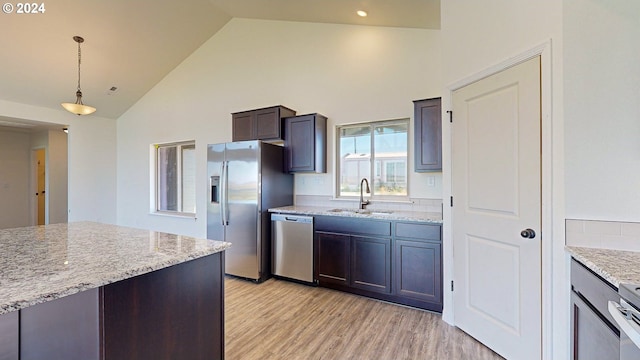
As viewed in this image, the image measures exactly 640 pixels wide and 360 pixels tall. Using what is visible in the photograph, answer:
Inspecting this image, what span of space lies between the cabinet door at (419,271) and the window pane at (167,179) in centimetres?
457

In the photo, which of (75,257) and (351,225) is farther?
(351,225)

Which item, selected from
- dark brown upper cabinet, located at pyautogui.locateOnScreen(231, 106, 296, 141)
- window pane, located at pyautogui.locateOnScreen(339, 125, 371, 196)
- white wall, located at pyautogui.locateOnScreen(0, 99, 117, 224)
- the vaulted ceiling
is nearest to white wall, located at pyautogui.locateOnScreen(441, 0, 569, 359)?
the vaulted ceiling

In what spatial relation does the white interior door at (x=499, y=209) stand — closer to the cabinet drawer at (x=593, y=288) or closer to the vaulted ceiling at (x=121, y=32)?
the cabinet drawer at (x=593, y=288)

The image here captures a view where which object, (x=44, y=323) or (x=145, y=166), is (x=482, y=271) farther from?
(x=145, y=166)

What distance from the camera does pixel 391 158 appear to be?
3.63 m

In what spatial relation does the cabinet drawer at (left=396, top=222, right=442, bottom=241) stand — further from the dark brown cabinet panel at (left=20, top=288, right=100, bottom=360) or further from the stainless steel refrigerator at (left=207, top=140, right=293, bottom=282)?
the dark brown cabinet panel at (left=20, top=288, right=100, bottom=360)

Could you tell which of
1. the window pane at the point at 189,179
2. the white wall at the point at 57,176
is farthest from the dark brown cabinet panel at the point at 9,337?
the white wall at the point at 57,176

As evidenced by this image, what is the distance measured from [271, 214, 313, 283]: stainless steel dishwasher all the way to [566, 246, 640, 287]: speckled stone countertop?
7.92 feet

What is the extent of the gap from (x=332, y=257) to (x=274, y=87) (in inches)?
106

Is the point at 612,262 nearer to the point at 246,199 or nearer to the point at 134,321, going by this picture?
the point at 134,321

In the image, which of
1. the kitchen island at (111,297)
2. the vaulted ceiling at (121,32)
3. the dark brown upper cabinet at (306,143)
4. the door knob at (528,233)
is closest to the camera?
the kitchen island at (111,297)

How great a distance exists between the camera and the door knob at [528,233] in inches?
72.4

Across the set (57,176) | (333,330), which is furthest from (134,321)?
(57,176)

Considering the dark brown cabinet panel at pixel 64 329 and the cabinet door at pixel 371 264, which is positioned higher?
the dark brown cabinet panel at pixel 64 329
